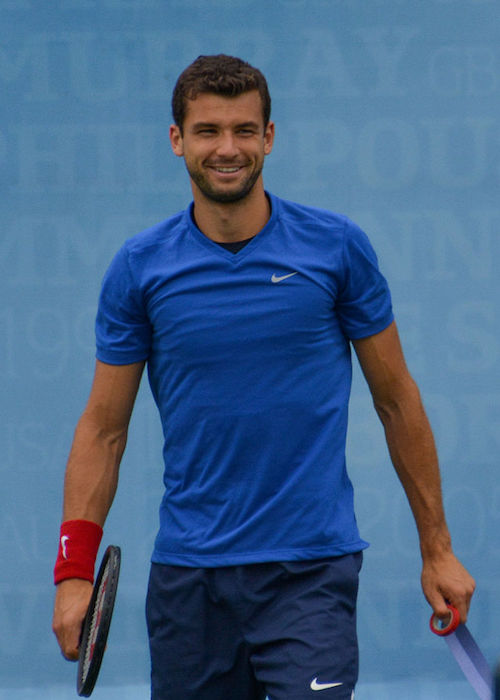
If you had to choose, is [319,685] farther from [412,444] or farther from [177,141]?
[177,141]

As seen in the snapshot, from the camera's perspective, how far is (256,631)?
9.04 ft

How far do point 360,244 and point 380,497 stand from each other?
62.9 inches

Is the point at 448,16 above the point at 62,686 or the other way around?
above

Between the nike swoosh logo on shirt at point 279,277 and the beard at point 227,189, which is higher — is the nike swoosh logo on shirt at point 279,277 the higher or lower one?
the lower one

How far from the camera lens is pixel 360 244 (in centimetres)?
281

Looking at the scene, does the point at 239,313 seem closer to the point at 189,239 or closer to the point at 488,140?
the point at 189,239

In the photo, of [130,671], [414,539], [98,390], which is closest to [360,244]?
[98,390]

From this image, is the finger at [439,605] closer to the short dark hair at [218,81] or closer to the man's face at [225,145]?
the man's face at [225,145]

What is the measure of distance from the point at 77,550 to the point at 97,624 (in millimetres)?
216

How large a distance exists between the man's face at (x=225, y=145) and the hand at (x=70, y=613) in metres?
0.86

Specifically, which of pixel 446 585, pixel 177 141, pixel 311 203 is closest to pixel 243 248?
pixel 177 141

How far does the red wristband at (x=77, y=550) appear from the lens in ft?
9.19

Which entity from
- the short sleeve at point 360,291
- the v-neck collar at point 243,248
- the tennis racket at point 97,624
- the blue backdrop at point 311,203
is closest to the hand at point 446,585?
the short sleeve at point 360,291

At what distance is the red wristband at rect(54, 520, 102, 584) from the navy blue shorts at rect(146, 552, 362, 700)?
150 mm
